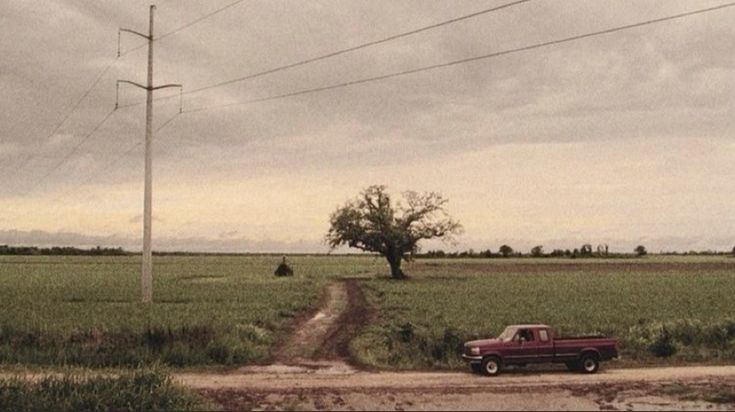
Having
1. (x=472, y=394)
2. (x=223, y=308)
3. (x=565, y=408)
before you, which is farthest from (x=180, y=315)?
(x=565, y=408)

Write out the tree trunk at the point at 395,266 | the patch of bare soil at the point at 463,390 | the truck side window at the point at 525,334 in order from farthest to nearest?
the tree trunk at the point at 395,266 < the truck side window at the point at 525,334 < the patch of bare soil at the point at 463,390

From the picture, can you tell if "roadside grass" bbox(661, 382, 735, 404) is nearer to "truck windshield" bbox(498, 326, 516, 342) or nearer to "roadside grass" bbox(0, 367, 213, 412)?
"truck windshield" bbox(498, 326, 516, 342)

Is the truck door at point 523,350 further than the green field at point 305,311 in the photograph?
No

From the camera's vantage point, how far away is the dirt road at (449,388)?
20.1 meters

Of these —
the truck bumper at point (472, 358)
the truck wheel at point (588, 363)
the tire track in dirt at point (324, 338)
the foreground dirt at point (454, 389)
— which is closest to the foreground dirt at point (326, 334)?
the tire track in dirt at point (324, 338)

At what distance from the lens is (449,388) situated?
888 inches

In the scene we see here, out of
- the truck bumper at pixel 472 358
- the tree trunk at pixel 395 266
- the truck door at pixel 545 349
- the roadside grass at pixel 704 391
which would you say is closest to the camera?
the roadside grass at pixel 704 391

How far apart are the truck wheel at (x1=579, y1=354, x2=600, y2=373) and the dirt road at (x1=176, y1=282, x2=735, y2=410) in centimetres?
33

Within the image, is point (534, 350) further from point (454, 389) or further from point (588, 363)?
point (454, 389)

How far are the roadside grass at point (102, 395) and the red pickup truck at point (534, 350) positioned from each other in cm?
1024

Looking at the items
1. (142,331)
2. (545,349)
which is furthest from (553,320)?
(142,331)

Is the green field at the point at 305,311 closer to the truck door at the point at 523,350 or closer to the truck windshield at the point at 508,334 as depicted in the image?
the truck windshield at the point at 508,334

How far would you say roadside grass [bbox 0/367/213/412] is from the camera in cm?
2002

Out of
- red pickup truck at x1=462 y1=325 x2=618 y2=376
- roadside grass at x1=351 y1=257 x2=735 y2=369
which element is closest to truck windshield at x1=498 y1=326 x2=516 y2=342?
red pickup truck at x1=462 y1=325 x2=618 y2=376
